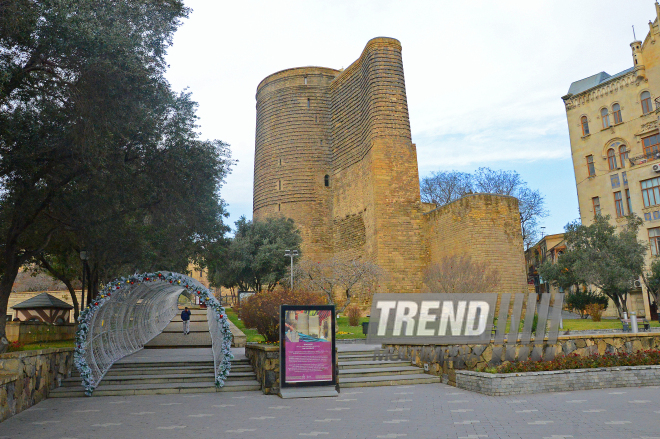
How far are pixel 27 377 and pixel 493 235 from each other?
2742 centimetres

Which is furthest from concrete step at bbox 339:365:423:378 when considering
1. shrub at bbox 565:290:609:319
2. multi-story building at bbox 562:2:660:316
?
multi-story building at bbox 562:2:660:316

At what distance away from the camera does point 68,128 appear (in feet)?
38.2

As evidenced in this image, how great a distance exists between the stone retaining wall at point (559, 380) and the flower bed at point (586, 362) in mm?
264

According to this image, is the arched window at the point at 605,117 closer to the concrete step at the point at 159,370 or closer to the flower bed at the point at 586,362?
the flower bed at the point at 586,362

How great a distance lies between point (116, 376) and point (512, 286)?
1002 inches

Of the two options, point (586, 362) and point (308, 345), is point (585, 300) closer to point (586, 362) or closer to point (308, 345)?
point (586, 362)

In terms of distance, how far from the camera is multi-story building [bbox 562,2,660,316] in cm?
3344

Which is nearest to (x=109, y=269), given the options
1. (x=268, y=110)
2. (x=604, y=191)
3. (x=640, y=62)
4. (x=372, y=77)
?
(x=372, y=77)

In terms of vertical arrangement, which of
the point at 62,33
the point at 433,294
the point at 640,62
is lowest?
the point at 433,294

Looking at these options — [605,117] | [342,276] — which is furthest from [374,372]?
[605,117]

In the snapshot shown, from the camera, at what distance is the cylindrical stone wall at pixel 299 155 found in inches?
1792

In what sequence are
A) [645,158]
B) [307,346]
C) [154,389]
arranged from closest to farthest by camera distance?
1. [307,346]
2. [154,389]
3. [645,158]

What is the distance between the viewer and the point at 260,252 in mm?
39344

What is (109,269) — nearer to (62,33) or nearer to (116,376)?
(116,376)
